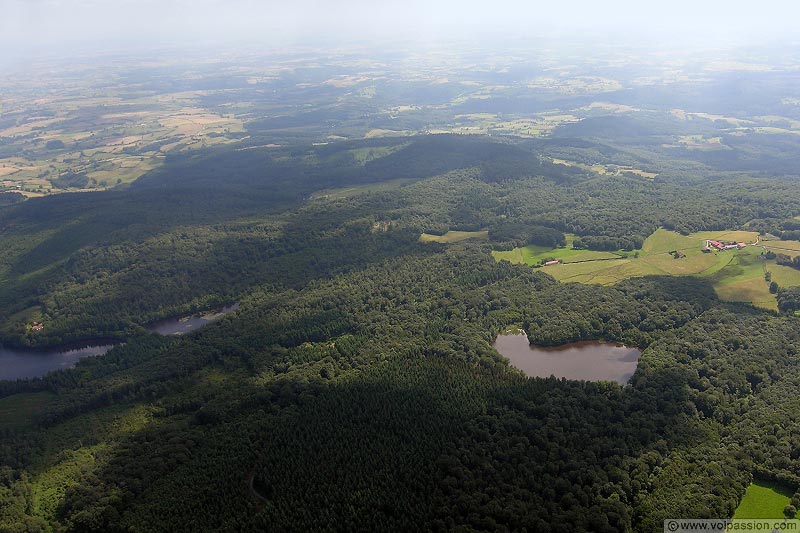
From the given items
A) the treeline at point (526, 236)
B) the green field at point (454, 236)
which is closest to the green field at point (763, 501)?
the treeline at point (526, 236)

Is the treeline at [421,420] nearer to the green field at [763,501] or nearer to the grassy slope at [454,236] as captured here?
the green field at [763,501]

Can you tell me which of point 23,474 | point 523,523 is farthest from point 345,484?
point 23,474

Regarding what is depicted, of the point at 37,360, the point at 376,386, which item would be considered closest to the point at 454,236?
the point at 376,386

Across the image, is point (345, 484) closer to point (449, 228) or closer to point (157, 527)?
point (157, 527)

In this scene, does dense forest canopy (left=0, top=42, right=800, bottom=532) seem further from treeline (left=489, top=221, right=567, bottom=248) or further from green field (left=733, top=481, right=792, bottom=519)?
green field (left=733, top=481, right=792, bottom=519)

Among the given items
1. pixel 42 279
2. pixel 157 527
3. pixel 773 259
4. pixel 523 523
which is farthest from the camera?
pixel 42 279
